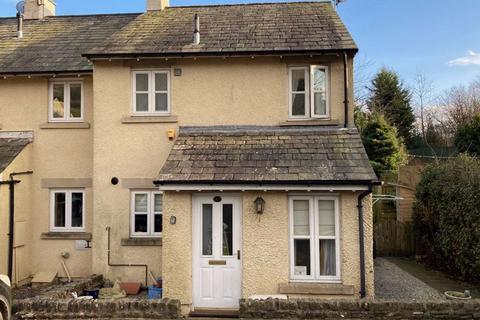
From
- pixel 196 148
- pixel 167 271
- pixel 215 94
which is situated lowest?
pixel 167 271

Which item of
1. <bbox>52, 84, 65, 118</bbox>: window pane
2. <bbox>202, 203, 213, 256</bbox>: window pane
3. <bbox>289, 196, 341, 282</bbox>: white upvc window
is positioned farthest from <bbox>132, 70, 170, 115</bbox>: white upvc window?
<bbox>289, 196, 341, 282</bbox>: white upvc window

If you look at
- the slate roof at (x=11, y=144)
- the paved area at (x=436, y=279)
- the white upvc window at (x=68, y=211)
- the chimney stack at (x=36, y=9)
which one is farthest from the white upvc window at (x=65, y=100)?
the paved area at (x=436, y=279)

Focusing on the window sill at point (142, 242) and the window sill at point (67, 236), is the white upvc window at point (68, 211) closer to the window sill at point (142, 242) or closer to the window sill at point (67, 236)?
the window sill at point (67, 236)

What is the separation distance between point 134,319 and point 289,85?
6.90m

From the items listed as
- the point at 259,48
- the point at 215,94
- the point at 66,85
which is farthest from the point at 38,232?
the point at 259,48

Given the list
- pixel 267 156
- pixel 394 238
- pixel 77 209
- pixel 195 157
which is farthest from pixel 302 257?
pixel 394 238

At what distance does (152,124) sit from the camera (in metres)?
11.1

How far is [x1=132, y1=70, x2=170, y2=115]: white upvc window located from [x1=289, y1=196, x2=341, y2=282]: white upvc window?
15.3 ft

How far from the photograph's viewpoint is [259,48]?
10.8 m

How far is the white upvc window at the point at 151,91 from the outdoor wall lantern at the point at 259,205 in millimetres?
3945

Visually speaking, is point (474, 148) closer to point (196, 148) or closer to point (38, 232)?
point (196, 148)

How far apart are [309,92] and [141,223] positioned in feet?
19.1

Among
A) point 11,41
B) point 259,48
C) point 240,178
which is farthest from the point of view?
point 11,41

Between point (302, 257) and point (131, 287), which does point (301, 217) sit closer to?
point (302, 257)
